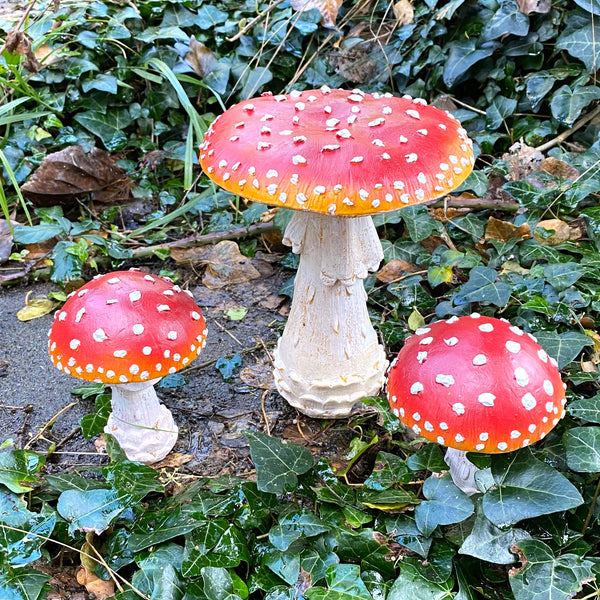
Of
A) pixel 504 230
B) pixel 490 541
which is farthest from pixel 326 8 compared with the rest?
pixel 490 541

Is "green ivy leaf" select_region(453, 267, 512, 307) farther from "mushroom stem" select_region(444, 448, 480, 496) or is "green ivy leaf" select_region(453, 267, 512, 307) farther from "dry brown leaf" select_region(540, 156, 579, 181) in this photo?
"dry brown leaf" select_region(540, 156, 579, 181)

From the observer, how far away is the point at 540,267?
3.42 m

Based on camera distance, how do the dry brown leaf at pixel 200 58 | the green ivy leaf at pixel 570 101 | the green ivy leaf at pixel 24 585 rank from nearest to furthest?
the green ivy leaf at pixel 24 585 < the green ivy leaf at pixel 570 101 < the dry brown leaf at pixel 200 58

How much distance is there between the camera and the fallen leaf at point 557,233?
3789 mm

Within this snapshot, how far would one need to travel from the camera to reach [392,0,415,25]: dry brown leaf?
15.1 ft

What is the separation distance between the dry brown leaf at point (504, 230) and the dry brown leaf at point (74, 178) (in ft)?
9.03

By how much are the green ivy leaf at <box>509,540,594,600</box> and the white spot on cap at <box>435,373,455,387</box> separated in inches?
25.7

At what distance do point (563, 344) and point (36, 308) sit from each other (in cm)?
312

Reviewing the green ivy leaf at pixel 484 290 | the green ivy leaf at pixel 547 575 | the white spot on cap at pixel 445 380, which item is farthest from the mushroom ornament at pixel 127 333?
the green ivy leaf at pixel 547 575

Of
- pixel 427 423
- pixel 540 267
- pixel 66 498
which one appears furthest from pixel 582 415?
pixel 66 498

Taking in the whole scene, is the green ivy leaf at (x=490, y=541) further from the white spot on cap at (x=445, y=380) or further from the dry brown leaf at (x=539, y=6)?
the dry brown leaf at (x=539, y=6)

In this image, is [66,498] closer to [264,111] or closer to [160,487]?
[160,487]

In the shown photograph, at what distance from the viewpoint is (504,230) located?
12.8 feet

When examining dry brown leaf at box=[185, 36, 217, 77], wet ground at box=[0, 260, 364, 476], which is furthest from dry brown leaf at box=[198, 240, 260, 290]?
dry brown leaf at box=[185, 36, 217, 77]
